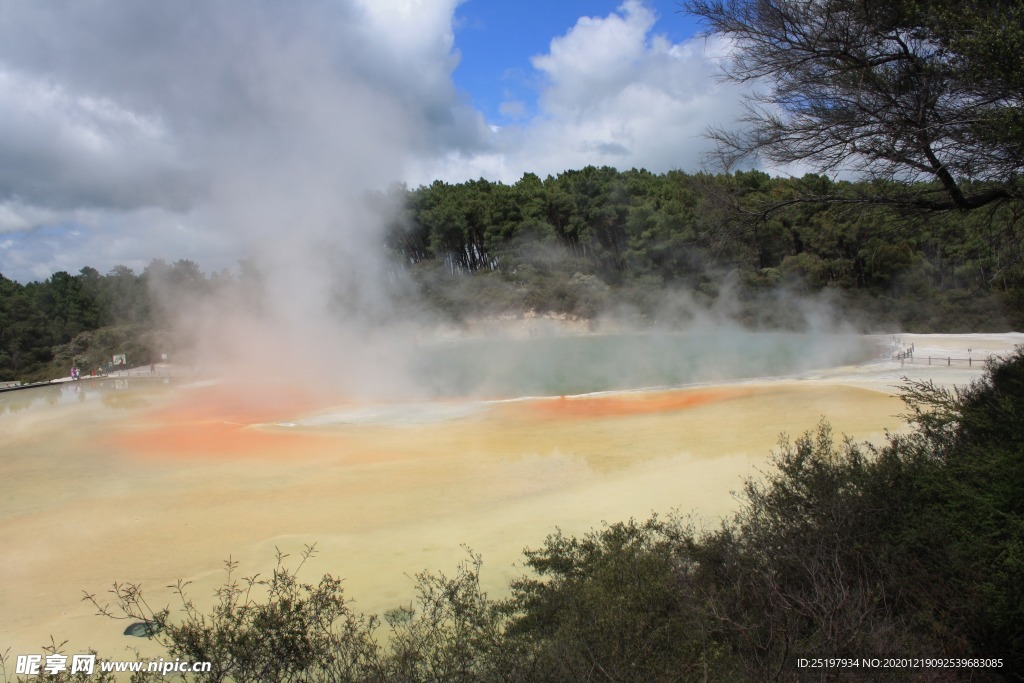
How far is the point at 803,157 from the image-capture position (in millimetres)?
4879

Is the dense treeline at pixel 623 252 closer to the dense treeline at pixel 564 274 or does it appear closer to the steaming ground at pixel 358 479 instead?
the dense treeline at pixel 564 274

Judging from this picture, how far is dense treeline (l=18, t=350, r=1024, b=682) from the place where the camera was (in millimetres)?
2984

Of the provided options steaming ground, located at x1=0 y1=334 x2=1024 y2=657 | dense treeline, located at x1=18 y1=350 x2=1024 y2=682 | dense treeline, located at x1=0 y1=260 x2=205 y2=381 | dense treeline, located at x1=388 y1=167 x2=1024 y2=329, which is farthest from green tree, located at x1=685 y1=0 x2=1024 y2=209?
dense treeline, located at x1=0 y1=260 x2=205 y2=381

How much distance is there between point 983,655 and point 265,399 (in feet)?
54.9

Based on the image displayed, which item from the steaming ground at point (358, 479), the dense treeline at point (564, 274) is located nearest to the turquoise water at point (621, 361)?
the steaming ground at point (358, 479)

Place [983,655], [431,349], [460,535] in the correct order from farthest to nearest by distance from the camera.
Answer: [431,349] → [460,535] → [983,655]

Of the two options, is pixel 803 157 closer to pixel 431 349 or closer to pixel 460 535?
pixel 460 535

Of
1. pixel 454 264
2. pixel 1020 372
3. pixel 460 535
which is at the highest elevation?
pixel 454 264

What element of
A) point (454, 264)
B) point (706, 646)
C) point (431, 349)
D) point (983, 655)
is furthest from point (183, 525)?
point (454, 264)

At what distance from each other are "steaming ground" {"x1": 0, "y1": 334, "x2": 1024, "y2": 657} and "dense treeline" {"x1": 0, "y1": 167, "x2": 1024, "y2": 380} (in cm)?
1164

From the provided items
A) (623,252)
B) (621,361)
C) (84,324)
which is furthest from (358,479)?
(84,324)

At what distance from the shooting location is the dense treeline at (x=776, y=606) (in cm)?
298

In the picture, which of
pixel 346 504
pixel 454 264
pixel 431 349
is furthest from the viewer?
pixel 454 264

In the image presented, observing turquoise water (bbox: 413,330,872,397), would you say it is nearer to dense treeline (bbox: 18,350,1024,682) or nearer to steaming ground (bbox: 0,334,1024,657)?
steaming ground (bbox: 0,334,1024,657)
